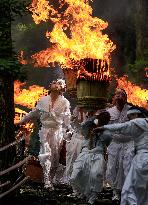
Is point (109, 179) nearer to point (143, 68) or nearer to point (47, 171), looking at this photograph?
point (47, 171)

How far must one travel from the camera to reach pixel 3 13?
7672mm

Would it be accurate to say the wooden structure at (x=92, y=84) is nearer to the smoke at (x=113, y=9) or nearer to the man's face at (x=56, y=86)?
the man's face at (x=56, y=86)

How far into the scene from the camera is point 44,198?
358 inches

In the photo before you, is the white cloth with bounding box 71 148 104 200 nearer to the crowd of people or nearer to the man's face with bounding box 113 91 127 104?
the crowd of people

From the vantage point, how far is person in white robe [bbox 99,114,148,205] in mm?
7672

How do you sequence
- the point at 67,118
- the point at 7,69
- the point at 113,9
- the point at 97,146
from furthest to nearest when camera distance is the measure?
the point at 113,9, the point at 67,118, the point at 97,146, the point at 7,69

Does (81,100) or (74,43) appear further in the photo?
(74,43)

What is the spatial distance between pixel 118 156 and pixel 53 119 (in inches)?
95.8

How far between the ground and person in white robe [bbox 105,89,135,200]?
51 cm

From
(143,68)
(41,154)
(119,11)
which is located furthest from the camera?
(119,11)

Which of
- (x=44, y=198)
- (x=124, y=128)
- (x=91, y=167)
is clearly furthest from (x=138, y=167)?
(x=44, y=198)

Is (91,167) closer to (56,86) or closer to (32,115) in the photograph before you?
(56,86)

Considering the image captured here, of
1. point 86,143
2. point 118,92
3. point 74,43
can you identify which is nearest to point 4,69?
point 86,143

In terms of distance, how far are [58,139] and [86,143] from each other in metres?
2.71
